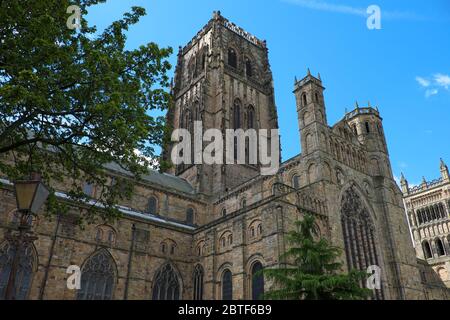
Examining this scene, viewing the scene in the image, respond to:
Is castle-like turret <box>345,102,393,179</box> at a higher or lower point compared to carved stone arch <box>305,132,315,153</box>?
higher

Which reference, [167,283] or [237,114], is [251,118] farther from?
[167,283]

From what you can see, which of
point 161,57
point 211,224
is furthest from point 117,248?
point 161,57

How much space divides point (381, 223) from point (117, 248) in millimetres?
22774

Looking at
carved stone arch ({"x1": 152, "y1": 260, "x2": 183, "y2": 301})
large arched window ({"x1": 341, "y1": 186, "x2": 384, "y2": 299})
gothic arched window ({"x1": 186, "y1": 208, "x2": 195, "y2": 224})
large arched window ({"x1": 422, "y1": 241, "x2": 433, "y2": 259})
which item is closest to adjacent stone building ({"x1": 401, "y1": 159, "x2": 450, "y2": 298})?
large arched window ({"x1": 422, "y1": 241, "x2": 433, "y2": 259})

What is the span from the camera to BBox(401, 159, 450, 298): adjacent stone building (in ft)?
198

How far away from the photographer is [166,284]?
29.1 meters

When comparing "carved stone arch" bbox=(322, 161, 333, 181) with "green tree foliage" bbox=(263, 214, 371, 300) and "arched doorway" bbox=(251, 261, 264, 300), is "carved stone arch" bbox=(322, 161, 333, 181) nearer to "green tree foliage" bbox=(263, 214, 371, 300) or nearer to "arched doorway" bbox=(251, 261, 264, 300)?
"arched doorway" bbox=(251, 261, 264, 300)

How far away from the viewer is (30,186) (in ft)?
25.1

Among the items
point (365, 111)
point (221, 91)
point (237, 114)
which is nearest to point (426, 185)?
point (365, 111)

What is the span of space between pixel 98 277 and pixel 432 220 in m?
59.8

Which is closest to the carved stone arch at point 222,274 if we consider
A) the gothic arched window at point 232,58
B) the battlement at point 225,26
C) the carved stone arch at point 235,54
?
the carved stone arch at point 235,54

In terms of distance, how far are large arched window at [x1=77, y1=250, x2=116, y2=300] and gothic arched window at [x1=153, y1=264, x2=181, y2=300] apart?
3565mm

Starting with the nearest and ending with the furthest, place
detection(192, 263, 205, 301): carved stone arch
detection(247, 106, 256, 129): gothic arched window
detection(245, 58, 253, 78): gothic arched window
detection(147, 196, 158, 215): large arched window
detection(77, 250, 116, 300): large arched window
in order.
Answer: detection(77, 250, 116, 300): large arched window → detection(192, 263, 205, 301): carved stone arch → detection(147, 196, 158, 215): large arched window → detection(247, 106, 256, 129): gothic arched window → detection(245, 58, 253, 78): gothic arched window
